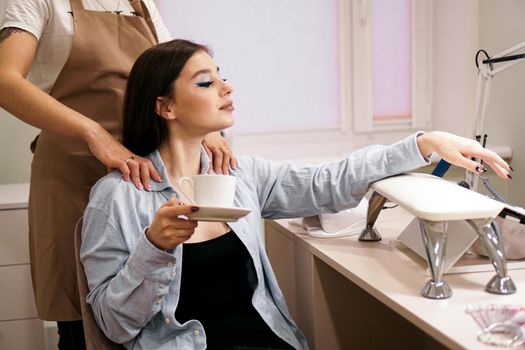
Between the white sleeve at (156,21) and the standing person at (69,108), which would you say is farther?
the white sleeve at (156,21)

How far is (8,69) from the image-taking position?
1.55 m

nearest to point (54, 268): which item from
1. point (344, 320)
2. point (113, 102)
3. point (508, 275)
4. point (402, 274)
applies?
point (113, 102)

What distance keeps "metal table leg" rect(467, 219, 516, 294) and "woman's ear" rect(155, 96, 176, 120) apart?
0.71 metres

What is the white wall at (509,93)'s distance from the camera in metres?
2.70

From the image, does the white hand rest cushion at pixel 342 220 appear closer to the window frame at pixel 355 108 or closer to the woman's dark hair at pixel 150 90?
the woman's dark hair at pixel 150 90

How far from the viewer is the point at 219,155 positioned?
1.70m

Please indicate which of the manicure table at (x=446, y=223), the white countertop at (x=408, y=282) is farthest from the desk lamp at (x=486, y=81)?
the manicure table at (x=446, y=223)

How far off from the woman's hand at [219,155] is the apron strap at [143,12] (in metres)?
0.37

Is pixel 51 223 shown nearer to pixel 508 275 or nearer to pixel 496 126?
pixel 508 275

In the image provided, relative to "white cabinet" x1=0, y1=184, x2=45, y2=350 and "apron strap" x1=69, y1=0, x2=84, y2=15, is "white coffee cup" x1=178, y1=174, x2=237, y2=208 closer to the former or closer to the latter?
"apron strap" x1=69, y1=0, x2=84, y2=15

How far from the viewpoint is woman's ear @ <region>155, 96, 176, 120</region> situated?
1.59 metres

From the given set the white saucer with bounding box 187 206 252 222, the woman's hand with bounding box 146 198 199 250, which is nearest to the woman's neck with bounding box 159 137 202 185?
the woman's hand with bounding box 146 198 199 250

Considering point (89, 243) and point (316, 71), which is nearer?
point (89, 243)

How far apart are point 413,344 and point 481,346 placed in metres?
0.90
